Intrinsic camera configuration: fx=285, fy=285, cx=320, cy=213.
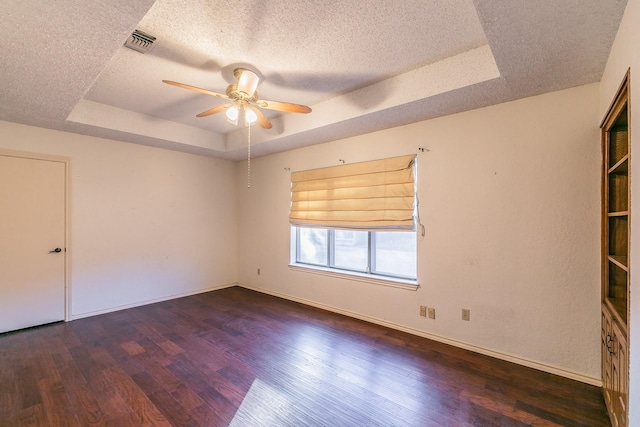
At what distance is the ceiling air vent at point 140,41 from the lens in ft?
6.88

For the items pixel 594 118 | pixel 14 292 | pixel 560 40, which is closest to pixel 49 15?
pixel 560 40

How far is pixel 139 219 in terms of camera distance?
433 centimetres

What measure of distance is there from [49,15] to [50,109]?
1801 millimetres

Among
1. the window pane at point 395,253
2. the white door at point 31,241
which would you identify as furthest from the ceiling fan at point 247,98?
the white door at point 31,241

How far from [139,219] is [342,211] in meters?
3.09

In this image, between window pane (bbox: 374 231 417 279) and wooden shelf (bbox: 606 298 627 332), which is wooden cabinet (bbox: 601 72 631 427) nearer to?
wooden shelf (bbox: 606 298 627 332)

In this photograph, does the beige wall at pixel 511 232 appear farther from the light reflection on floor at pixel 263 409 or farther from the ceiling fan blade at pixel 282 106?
the light reflection on floor at pixel 263 409

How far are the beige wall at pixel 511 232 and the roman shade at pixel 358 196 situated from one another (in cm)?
17

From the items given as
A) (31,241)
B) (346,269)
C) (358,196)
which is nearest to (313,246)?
(346,269)

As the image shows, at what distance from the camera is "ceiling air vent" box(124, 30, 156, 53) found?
6.88ft

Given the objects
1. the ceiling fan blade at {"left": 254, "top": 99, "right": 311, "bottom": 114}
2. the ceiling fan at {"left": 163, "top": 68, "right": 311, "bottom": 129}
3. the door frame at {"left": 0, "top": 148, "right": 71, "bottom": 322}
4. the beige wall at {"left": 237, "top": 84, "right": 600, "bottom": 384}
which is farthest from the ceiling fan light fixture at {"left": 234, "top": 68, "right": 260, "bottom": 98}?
the door frame at {"left": 0, "top": 148, "right": 71, "bottom": 322}

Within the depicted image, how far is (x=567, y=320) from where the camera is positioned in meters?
2.37

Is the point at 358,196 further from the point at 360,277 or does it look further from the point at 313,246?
the point at 313,246

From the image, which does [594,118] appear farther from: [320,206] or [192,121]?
[192,121]
